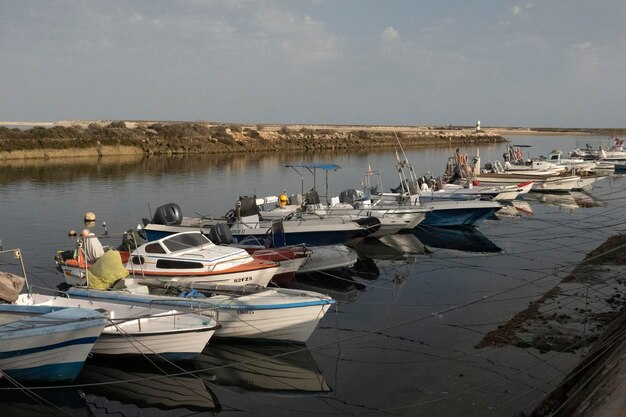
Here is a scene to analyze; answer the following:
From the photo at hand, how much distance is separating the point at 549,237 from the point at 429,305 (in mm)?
12730

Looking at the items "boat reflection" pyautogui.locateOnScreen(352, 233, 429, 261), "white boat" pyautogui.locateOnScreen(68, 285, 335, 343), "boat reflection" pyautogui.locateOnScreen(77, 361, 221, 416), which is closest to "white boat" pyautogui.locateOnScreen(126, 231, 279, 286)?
"white boat" pyautogui.locateOnScreen(68, 285, 335, 343)

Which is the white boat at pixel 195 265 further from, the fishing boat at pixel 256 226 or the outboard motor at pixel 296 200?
the outboard motor at pixel 296 200

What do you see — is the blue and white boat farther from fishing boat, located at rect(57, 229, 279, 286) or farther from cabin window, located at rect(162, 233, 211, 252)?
cabin window, located at rect(162, 233, 211, 252)

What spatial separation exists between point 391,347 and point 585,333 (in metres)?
4.19

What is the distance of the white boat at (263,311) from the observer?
44.1 ft

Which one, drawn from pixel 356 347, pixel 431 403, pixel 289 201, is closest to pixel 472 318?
pixel 356 347

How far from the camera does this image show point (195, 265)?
16812mm

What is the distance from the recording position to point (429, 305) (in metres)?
16.9

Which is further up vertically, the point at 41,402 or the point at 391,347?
the point at 391,347

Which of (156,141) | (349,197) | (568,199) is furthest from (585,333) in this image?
(156,141)

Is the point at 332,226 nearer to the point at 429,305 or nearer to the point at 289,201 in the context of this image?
the point at 289,201

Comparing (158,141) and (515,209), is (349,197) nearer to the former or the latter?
(515,209)

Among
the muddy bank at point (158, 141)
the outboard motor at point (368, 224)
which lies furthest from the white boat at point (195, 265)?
the muddy bank at point (158, 141)

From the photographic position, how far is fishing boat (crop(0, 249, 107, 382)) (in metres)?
11.2
